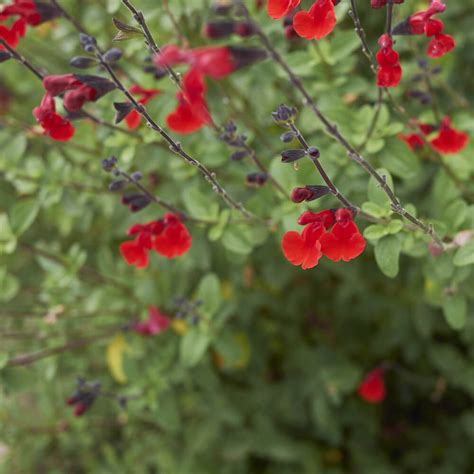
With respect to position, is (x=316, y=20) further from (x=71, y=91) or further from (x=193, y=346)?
(x=193, y=346)

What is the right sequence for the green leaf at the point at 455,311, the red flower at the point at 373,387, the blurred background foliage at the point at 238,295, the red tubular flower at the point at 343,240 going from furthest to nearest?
1. the red flower at the point at 373,387
2. the blurred background foliage at the point at 238,295
3. the green leaf at the point at 455,311
4. the red tubular flower at the point at 343,240

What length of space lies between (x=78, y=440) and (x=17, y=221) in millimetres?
1596

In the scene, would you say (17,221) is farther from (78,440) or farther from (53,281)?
(78,440)

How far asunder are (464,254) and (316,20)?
69cm

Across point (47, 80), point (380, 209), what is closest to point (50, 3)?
point (47, 80)

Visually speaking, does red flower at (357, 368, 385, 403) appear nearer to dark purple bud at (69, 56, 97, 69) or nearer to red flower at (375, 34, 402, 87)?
red flower at (375, 34, 402, 87)

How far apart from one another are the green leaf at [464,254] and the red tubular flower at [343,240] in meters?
0.36

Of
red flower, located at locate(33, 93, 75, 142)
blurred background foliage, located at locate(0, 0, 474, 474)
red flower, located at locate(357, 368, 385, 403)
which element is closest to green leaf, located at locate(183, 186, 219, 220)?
blurred background foliage, located at locate(0, 0, 474, 474)

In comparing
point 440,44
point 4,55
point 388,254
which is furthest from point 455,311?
point 4,55

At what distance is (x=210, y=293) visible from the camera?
2.17 metres

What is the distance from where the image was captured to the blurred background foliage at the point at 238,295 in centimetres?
195

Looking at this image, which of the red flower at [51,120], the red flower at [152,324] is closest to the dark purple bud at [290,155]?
the red flower at [51,120]

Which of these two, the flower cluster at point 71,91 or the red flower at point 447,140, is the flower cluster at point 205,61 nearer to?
the flower cluster at point 71,91

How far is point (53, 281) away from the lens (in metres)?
2.25
